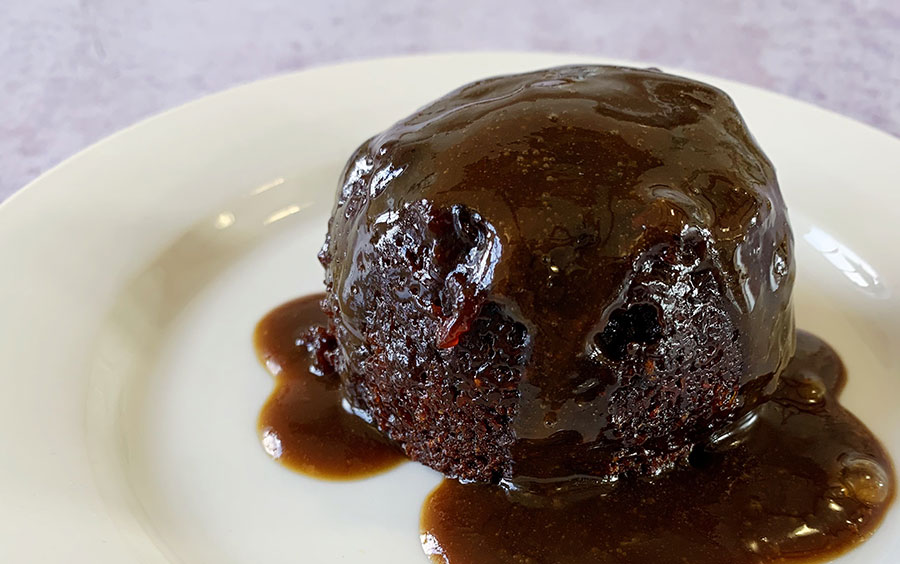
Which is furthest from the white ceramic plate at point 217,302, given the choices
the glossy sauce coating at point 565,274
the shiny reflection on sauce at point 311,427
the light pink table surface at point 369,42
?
the light pink table surface at point 369,42

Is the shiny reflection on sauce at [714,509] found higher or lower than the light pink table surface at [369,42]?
A: lower

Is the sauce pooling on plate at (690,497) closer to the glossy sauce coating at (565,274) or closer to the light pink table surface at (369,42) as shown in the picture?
the glossy sauce coating at (565,274)

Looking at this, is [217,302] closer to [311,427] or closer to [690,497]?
[311,427]

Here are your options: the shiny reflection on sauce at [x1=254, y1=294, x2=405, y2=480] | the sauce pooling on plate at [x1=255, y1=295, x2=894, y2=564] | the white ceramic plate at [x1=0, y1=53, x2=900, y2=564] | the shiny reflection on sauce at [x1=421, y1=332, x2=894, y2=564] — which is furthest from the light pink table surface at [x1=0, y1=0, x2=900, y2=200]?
the shiny reflection on sauce at [x1=421, y1=332, x2=894, y2=564]

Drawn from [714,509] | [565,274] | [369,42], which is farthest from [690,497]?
[369,42]

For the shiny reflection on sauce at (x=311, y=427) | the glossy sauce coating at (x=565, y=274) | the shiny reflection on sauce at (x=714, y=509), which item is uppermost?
the glossy sauce coating at (x=565, y=274)

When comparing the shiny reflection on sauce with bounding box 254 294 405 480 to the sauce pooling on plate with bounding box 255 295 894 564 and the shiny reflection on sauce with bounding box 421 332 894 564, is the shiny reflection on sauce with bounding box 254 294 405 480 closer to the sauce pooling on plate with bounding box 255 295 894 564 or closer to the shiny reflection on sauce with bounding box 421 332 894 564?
the sauce pooling on plate with bounding box 255 295 894 564

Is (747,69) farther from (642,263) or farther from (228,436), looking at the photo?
(228,436)
